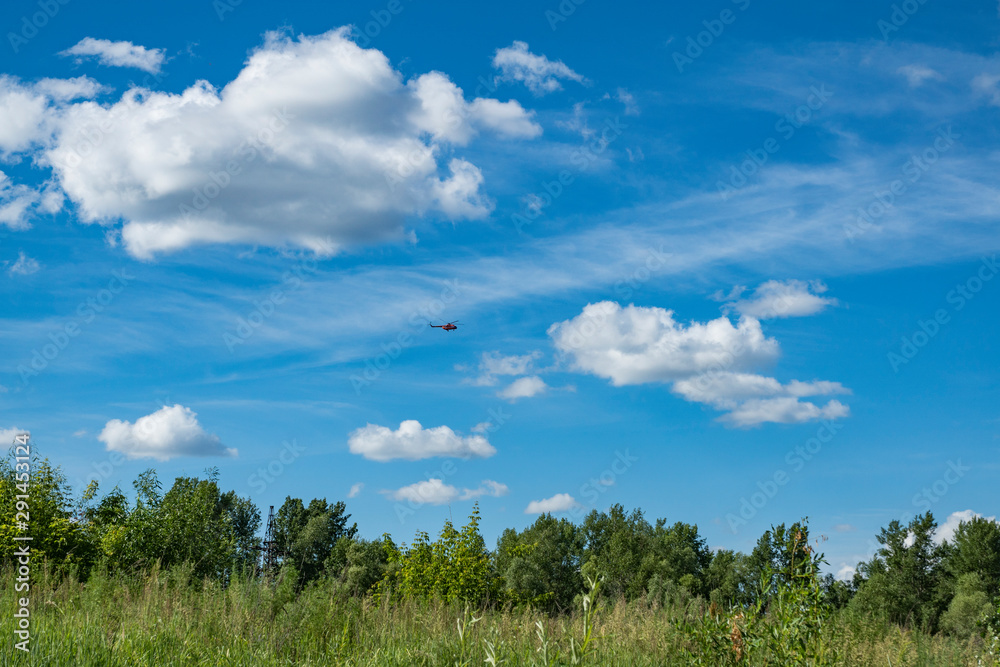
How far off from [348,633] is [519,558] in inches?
1512

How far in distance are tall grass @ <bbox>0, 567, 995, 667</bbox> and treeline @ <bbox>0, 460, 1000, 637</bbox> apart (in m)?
0.40

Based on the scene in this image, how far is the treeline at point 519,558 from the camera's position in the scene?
468 inches

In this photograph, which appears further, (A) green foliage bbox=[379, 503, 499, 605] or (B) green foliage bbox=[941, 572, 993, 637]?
(B) green foliage bbox=[941, 572, 993, 637]

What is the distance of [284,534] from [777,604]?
6958 centimetres

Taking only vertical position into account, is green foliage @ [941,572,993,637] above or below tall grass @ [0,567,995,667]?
below

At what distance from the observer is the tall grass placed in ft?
21.4

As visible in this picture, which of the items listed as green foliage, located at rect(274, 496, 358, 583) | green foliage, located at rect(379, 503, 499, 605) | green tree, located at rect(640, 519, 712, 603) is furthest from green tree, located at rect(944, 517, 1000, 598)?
green foliage, located at rect(274, 496, 358, 583)

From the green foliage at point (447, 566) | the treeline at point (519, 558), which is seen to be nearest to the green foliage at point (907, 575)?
the treeline at point (519, 558)

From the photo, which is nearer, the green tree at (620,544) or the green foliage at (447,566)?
the green foliage at (447,566)

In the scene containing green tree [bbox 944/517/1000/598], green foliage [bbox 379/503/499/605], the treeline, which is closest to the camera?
the treeline

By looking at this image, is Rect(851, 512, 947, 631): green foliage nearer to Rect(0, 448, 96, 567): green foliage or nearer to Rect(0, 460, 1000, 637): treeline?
Rect(0, 460, 1000, 637): treeline

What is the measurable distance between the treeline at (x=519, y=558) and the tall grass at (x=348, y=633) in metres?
0.40

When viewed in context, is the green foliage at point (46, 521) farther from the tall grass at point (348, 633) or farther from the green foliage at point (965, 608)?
the green foliage at point (965, 608)

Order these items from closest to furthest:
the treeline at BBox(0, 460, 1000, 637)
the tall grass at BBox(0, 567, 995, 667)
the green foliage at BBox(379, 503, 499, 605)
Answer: the tall grass at BBox(0, 567, 995, 667)
the treeline at BBox(0, 460, 1000, 637)
the green foliage at BBox(379, 503, 499, 605)
